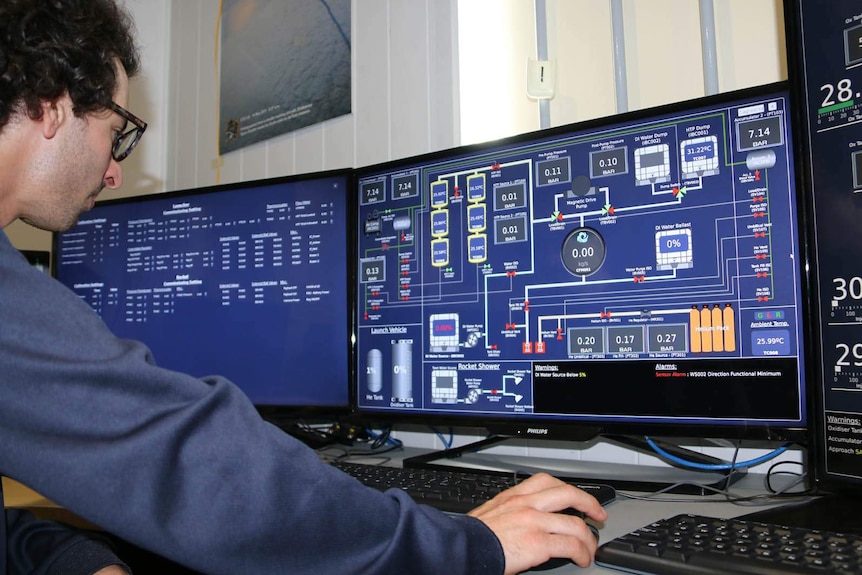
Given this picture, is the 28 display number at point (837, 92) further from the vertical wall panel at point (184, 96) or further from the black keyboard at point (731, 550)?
the vertical wall panel at point (184, 96)

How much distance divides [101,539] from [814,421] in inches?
38.5

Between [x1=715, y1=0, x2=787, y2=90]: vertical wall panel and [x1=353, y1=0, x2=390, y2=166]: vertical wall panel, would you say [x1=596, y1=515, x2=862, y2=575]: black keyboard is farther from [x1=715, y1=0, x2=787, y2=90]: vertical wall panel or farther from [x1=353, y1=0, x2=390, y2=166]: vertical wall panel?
[x1=353, y1=0, x2=390, y2=166]: vertical wall panel

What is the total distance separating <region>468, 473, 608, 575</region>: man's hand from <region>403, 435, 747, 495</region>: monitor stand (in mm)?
301

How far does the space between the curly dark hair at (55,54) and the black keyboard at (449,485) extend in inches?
25.5

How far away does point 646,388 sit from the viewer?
42.1 inches

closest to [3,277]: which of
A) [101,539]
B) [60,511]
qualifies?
[101,539]

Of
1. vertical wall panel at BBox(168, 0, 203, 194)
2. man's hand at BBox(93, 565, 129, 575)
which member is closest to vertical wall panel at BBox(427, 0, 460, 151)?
vertical wall panel at BBox(168, 0, 203, 194)

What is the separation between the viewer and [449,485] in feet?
3.23

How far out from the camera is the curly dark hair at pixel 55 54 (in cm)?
82

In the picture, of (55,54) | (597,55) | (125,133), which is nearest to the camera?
(55,54)

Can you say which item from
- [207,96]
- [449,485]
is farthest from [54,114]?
[207,96]

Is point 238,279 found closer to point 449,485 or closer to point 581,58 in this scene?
point 449,485

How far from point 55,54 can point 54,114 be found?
0.24ft

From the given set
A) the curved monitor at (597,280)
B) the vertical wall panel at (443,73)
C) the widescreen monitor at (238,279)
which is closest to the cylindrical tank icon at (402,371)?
the curved monitor at (597,280)
